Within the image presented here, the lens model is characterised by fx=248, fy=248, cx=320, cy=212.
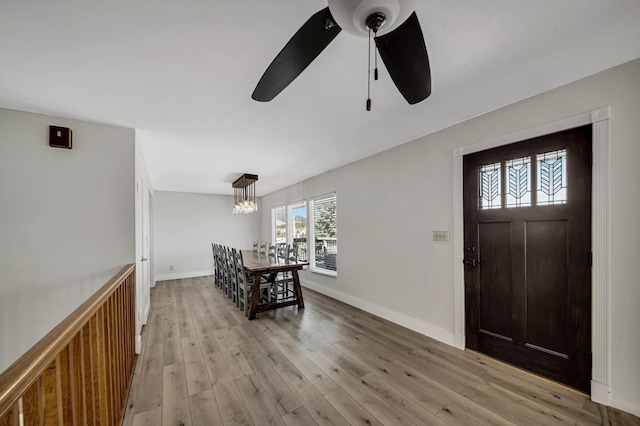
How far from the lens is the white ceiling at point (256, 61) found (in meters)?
1.26

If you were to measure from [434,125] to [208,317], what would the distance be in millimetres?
3946

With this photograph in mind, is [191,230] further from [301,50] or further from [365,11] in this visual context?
[365,11]

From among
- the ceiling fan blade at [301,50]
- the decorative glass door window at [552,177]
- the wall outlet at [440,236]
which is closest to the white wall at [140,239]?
the ceiling fan blade at [301,50]

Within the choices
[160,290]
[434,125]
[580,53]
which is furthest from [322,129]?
[160,290]

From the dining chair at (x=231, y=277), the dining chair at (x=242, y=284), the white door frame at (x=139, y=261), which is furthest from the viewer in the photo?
the dining chair at (x=231, y=277)

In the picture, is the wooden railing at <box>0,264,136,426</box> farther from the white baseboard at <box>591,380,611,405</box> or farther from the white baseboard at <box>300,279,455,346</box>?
the white baseboard at <box>591,380,611,405</box>

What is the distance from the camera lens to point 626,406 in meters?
1.68

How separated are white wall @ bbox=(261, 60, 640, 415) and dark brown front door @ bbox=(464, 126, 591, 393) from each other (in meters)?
0.16

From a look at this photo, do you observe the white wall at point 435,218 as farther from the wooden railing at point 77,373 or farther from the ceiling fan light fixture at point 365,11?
the wooden railing at point 77,373

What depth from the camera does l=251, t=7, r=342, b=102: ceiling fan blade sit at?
100cm

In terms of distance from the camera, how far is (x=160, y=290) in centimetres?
531

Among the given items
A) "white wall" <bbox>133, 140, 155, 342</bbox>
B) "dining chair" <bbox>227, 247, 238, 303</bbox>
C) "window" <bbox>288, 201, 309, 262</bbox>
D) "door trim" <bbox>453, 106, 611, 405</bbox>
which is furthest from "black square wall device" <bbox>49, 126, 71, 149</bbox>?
"door trim" <bbox>453, 106, 611, 405</bbox>

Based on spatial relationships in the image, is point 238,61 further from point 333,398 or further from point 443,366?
point 443,366

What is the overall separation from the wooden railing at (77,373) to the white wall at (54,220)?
763mm
